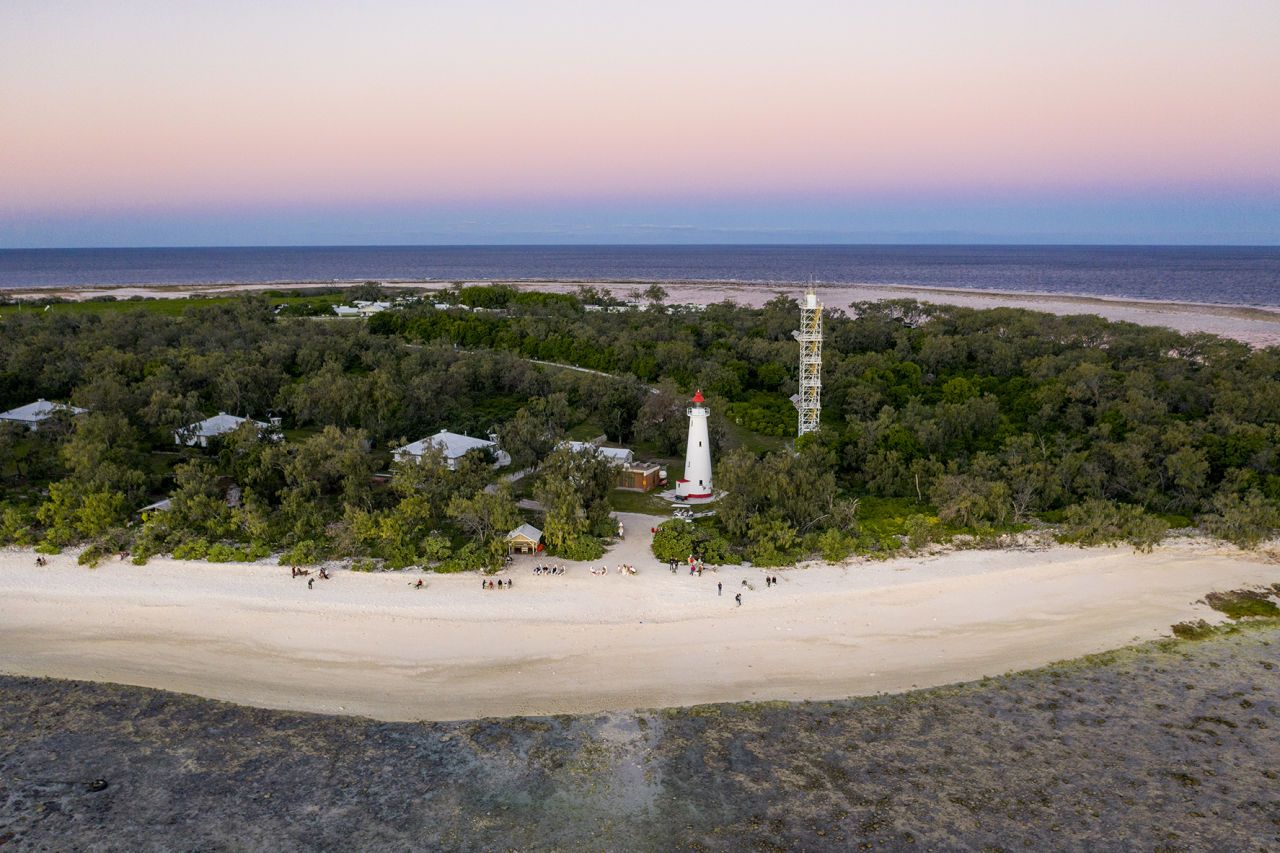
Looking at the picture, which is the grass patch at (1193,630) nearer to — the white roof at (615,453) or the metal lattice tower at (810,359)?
the metal lattice tower at (810,359)

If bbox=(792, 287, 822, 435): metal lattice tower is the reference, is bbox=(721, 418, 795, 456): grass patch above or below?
below

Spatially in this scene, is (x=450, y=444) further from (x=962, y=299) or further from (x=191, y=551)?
(x=962, y=299)

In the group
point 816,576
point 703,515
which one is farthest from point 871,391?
point 816,576

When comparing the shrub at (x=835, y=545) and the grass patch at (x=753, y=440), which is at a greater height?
the grass patch at (x=753, y=440)

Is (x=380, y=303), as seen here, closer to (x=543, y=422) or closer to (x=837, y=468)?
(x=543, y=422)

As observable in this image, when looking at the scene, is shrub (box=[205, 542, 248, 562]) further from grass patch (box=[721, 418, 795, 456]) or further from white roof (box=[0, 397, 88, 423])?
grass patch (box=[721, 418, 795, 456])

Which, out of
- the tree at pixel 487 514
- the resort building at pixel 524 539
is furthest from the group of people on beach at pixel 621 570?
the tree at pixel 487 514

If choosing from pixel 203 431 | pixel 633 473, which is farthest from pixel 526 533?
pixel 203 431

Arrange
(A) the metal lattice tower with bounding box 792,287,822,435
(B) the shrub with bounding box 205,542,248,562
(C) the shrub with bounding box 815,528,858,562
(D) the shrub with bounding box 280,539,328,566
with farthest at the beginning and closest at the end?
(A) the metal lattice tower with bounding box 792,287,822,435, (C) the shrub with bounding box 815,528,858,562, (B) the shrub with bounding box 205,542,248,562, (D) the shrub with bounding box 280,539,328,566

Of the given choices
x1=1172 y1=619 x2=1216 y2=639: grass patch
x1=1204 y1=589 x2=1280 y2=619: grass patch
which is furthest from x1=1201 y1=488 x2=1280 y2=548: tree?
x1=1172 y1=619 x2=1216 y2=639: grass patch
